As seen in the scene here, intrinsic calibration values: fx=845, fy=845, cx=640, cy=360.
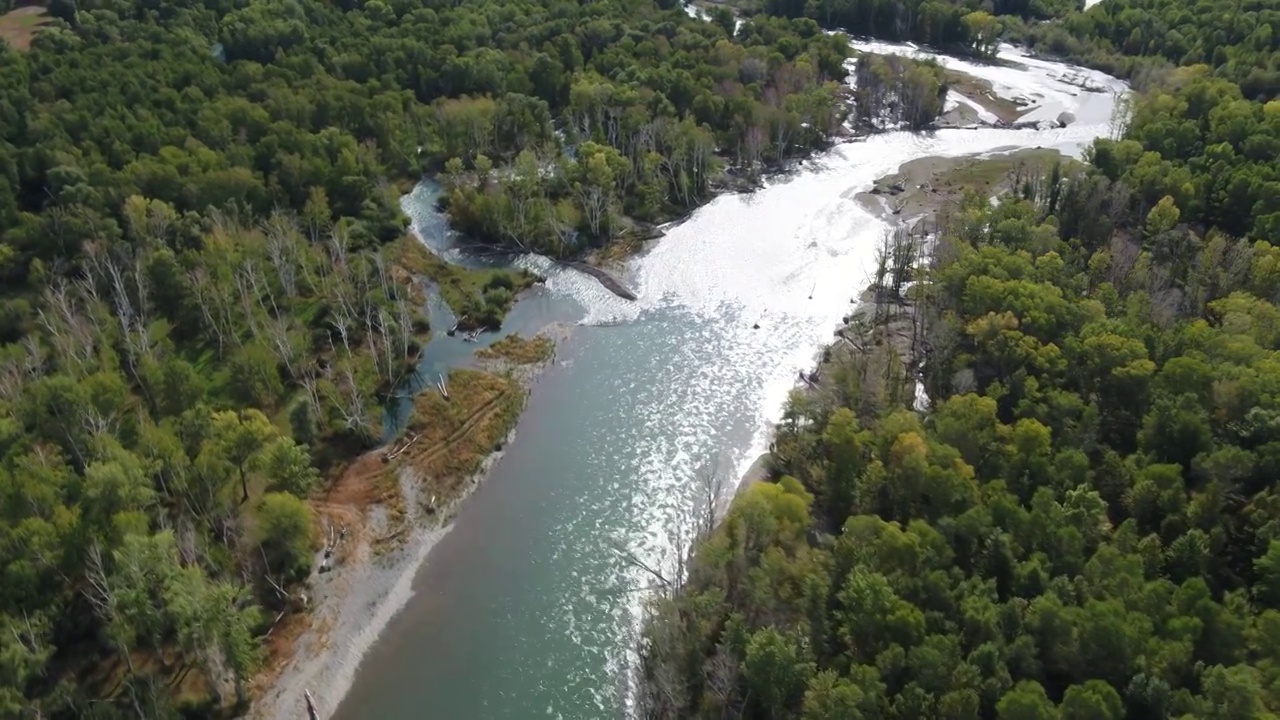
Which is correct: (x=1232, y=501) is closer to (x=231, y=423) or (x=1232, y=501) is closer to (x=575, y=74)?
(x=231, y=423)

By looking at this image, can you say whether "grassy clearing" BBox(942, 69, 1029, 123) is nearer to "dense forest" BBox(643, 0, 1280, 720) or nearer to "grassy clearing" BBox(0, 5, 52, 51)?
"dense forest" BBox(643, 0, 1280, 720)

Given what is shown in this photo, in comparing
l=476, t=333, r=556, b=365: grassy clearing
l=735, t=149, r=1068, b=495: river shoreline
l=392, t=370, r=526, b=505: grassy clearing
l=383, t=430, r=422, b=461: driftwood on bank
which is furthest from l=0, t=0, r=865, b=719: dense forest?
l=735, t=149, r=1068, b=495: river shoreline

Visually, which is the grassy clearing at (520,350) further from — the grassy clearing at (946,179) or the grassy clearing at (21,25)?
the grassy clearing at (21,25)

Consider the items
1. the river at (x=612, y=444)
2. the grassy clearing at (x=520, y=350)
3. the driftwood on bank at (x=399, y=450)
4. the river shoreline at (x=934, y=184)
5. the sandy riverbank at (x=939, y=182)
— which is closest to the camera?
the river at (x=612, y=444)

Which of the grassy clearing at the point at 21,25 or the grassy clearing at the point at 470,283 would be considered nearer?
the grassy clearing at the point at 470,283

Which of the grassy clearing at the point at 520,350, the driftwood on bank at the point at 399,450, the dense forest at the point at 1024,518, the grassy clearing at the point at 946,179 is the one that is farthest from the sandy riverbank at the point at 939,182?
the driftwood on bank at the point at 399,450

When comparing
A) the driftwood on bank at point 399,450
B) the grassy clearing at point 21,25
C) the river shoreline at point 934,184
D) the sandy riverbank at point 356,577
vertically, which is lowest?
the sandy riverbank at point 356,577
